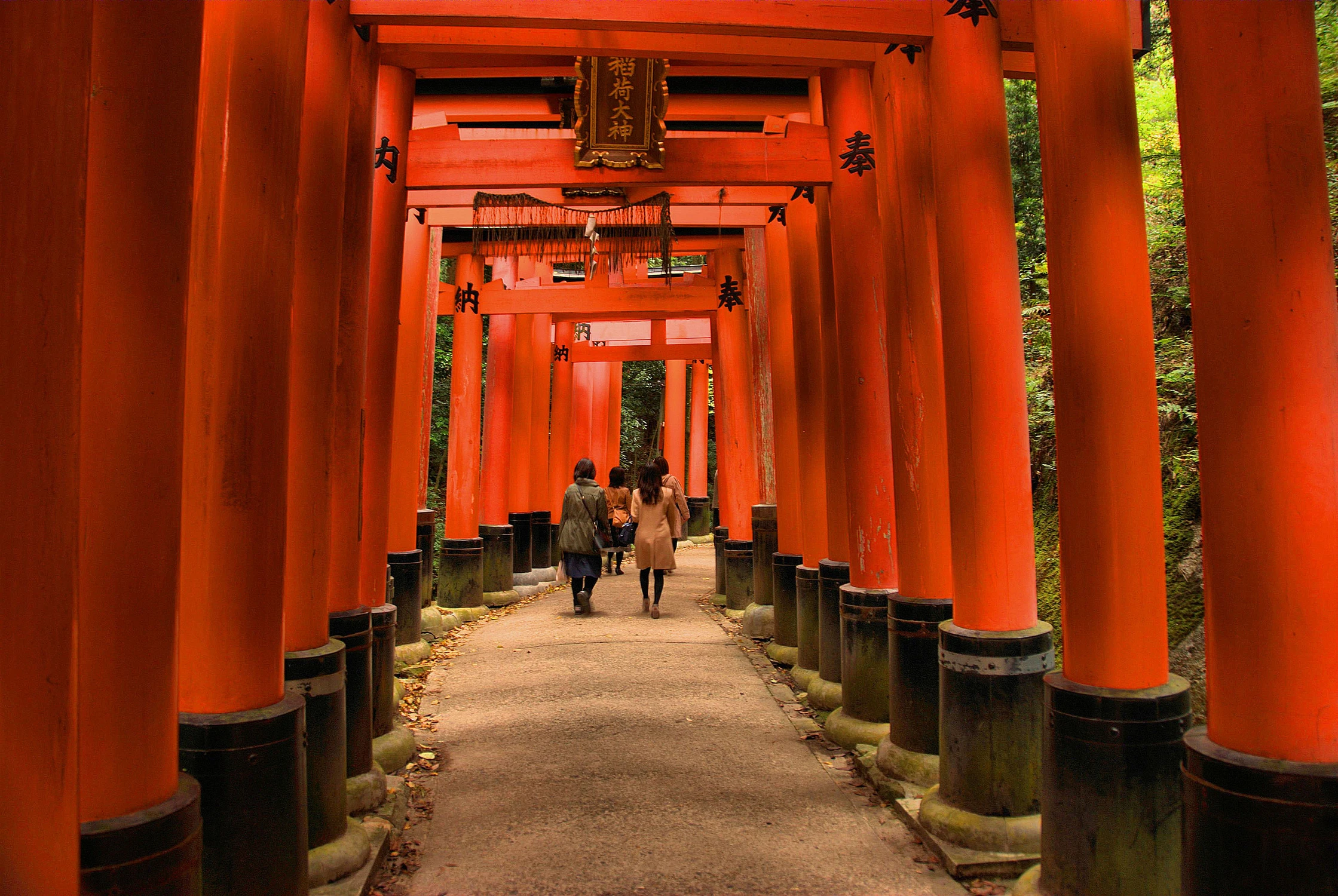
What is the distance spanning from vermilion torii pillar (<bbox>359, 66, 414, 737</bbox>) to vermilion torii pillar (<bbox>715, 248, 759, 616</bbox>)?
5.13m

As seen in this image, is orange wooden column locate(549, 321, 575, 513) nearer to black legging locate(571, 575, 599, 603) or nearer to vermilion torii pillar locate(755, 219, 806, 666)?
black legging locate(571, 575, 599, 603)

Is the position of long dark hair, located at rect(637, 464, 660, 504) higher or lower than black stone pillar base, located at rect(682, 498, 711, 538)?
higher

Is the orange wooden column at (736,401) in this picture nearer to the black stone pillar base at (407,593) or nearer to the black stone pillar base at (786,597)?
the black stone pillar base at (786,597)

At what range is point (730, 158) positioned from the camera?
224 inches

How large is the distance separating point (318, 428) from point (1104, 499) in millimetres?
3027

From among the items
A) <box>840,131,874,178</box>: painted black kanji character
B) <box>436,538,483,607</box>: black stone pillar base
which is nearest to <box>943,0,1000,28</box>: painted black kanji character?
<box>840,131,874,178</box>: painted black kanji character

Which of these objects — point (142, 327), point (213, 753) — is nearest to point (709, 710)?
point (213, 753)

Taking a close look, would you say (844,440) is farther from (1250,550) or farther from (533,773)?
(1250,550)

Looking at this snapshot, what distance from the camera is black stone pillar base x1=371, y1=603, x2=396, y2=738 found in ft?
15.2

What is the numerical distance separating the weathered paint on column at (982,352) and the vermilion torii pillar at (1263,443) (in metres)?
1.34

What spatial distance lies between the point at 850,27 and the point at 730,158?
1.82 m

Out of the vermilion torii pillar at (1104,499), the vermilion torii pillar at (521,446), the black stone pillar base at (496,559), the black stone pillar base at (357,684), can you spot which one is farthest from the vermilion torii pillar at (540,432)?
the vermilion torii pillar at (1104,499)

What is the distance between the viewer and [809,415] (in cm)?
676

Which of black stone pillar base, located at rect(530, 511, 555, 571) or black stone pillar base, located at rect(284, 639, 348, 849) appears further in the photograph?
black stone pillar base, located at rect(530, 511, 555, 571)
